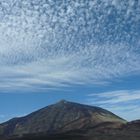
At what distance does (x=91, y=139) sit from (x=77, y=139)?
8.75m

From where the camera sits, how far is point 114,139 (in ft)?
643

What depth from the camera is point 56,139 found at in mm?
199875

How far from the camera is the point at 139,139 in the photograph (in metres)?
199

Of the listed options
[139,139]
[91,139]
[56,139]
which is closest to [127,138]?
[139,139]

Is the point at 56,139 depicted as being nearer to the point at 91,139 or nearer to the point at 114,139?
the point at 91,139

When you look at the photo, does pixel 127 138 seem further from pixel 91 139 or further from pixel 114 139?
pixel 91 139

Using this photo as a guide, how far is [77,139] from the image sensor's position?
199875 mm

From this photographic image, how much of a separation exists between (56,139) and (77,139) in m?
13.2

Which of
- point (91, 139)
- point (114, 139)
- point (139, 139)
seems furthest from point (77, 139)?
point (139, 139)

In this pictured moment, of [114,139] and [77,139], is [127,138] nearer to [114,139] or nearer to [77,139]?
[114,139]

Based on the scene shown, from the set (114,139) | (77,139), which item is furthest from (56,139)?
(114,139)

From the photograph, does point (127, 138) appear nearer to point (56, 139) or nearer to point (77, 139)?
point (77, 139)

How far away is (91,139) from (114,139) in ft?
47.0

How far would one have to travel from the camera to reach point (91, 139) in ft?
654
